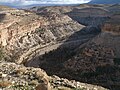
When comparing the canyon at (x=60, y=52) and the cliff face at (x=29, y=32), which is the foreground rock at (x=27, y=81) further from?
the cliff face at (x=29, y=32)

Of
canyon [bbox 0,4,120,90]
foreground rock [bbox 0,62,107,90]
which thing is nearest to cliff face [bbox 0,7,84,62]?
canyon [bbox 0,4,120,90]

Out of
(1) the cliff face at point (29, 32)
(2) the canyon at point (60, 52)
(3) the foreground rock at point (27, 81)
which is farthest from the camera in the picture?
(1) the cliff face at point (29, 32)

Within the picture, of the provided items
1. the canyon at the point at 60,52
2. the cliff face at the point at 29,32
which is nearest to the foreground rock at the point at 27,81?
the canyon at the point at 60,52

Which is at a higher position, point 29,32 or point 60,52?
point 60,52

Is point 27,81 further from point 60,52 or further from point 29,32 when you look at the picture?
point 29,32

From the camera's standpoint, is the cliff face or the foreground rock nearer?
the foreground rock

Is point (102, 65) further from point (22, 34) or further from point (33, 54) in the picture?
point (22, 34)

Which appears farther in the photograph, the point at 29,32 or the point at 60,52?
the point at 29,32

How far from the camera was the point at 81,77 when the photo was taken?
4828 centimetres

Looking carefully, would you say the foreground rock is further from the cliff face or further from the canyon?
the cliff face

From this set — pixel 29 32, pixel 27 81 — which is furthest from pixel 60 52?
pixel 27 81

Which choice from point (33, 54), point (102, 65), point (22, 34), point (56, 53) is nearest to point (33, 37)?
point (22, 34)

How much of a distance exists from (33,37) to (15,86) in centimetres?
7090

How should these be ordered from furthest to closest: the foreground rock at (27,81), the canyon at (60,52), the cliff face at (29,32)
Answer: the cliff face at (29,32)
the canyon at (60,52)
the foreground rock at (27,81)
